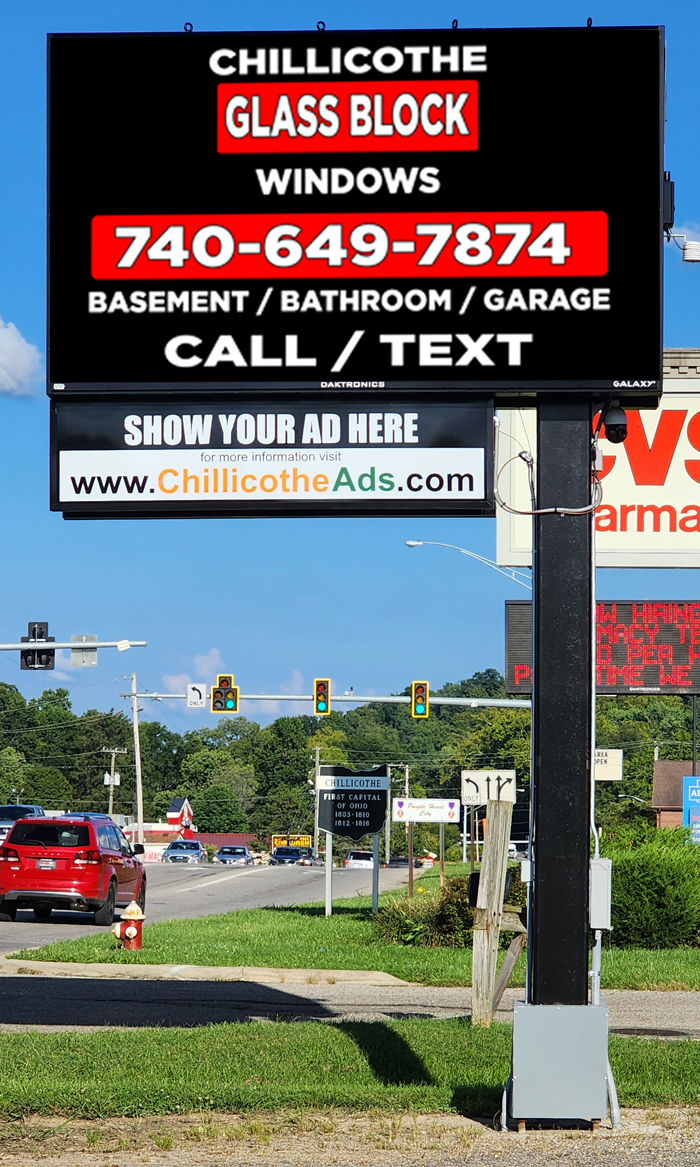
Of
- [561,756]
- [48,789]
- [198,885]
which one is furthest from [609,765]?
[48,789]

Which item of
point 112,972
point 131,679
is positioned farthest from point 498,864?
point 131,679

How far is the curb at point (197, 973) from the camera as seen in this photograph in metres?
15.8

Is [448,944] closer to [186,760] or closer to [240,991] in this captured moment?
[240,991]

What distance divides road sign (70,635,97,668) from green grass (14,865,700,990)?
1615 centimetres

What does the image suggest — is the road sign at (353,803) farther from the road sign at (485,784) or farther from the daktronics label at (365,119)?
the daktronics label at (365,119)

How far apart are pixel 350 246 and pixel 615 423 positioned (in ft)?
6.76

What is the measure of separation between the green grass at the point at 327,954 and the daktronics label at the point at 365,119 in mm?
9839

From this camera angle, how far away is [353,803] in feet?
81.6

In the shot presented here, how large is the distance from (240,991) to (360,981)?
1.76 m

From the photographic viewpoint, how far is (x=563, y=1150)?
23.9 ft

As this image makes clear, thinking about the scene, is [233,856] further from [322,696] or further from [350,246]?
[350,246]

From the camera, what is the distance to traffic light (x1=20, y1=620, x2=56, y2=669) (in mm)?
36250

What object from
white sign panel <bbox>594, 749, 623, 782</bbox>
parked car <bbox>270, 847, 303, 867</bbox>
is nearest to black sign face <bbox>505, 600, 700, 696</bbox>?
white sign panel <bbox>594, 749, 623, 782</bbox>

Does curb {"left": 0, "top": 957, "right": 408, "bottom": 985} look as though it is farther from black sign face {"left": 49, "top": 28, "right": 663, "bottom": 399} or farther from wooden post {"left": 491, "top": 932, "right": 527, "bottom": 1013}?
black sign face {"left": 49, "top": 28, "right": 663, "bottom": 399}
